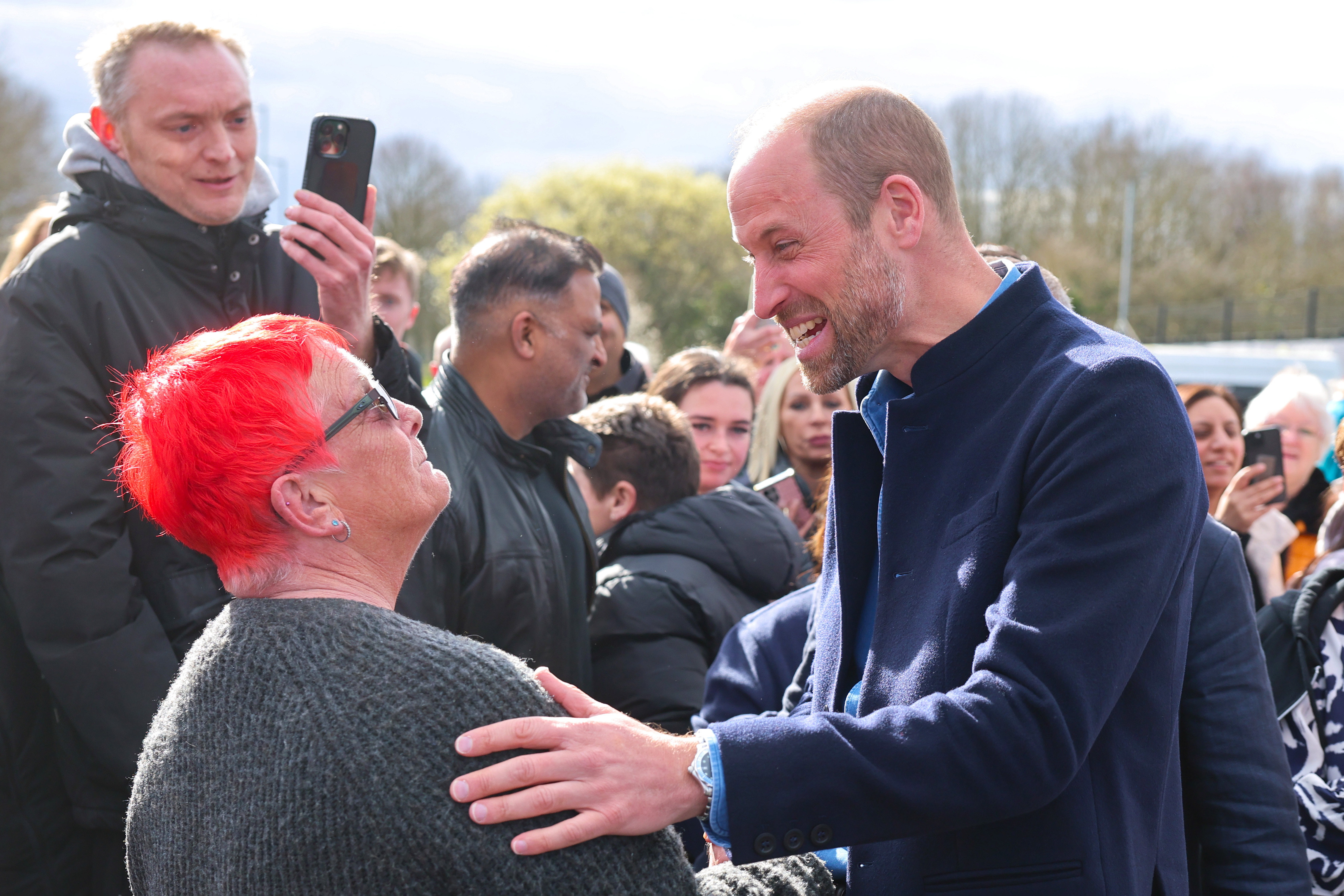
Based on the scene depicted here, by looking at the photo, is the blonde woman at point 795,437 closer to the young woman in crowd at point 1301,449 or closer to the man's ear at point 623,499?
the man's ear at point 623,499

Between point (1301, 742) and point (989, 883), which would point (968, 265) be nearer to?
point (989, 883)

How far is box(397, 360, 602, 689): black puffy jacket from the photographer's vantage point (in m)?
2.90

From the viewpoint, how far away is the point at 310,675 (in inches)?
58.2

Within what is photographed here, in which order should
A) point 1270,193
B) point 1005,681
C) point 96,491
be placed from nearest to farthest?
point 1005,681
point 96,491
point 1270,193

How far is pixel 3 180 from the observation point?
73.1ft

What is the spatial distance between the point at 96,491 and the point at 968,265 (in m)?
1.91

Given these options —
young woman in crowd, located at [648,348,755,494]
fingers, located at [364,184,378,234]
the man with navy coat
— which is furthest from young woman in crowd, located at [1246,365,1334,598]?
fingers, located at [364,184,378,234]

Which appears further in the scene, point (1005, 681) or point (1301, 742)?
point (1301, 742)

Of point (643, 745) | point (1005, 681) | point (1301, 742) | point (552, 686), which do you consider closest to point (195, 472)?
point (552, 686)

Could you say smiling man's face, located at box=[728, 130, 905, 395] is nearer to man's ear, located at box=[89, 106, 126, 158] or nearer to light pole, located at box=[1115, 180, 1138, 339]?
man's ear, located at box=[89, 106, 126, 158]

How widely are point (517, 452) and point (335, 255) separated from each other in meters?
0.80

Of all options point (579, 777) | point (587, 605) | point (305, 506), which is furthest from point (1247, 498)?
point (305, 506)

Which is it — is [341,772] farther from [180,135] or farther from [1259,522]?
[1259,522]

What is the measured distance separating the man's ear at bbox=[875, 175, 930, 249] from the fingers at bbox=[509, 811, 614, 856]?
1092 millimetres
